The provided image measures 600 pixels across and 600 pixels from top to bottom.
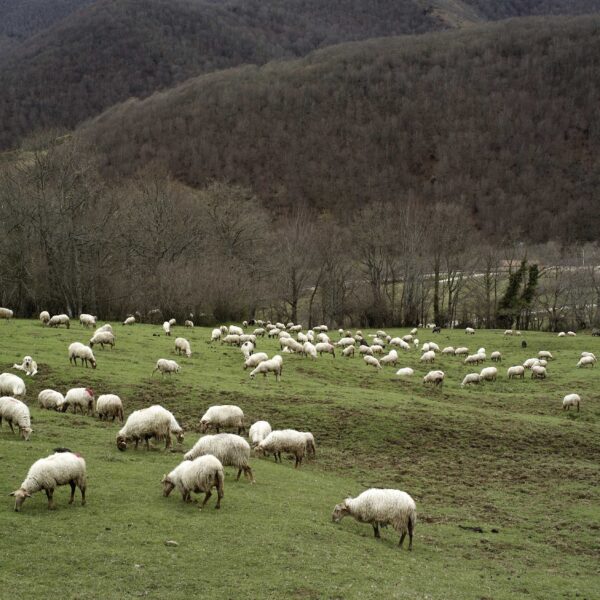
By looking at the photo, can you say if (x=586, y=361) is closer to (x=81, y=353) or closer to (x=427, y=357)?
(x=427, y=357)

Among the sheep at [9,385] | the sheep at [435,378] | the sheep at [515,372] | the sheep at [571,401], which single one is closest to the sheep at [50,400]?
the sheep at [9,385]

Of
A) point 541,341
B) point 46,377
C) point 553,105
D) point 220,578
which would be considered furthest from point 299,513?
point 553,105

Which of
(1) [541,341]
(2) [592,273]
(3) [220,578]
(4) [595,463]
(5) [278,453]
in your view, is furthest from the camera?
(2) [592,273]

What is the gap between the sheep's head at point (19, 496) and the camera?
12.5 metres

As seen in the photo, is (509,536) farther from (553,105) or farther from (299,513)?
(553,105)

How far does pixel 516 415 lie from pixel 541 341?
2951 centimetres

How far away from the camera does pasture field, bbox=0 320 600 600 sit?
35.4ft

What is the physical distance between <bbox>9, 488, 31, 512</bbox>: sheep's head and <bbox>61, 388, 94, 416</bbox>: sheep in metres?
9.89

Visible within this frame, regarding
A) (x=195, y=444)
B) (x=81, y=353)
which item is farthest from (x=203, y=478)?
(x=81, y=353)

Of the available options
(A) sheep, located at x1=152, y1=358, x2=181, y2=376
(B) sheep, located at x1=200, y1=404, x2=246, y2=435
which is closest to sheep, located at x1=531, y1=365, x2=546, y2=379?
(A) sheep, located at x1=152, y1=358, x2=181, y2=376

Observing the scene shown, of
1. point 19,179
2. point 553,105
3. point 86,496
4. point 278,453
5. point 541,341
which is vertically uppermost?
point 553,105

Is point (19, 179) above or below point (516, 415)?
above

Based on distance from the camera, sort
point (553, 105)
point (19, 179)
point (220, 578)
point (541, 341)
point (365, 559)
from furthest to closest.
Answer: point (553, 105) → point (19, 179) → point (541, 341) → point (365, 559) → point (220, 578)

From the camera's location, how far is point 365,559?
12125 millimetres
